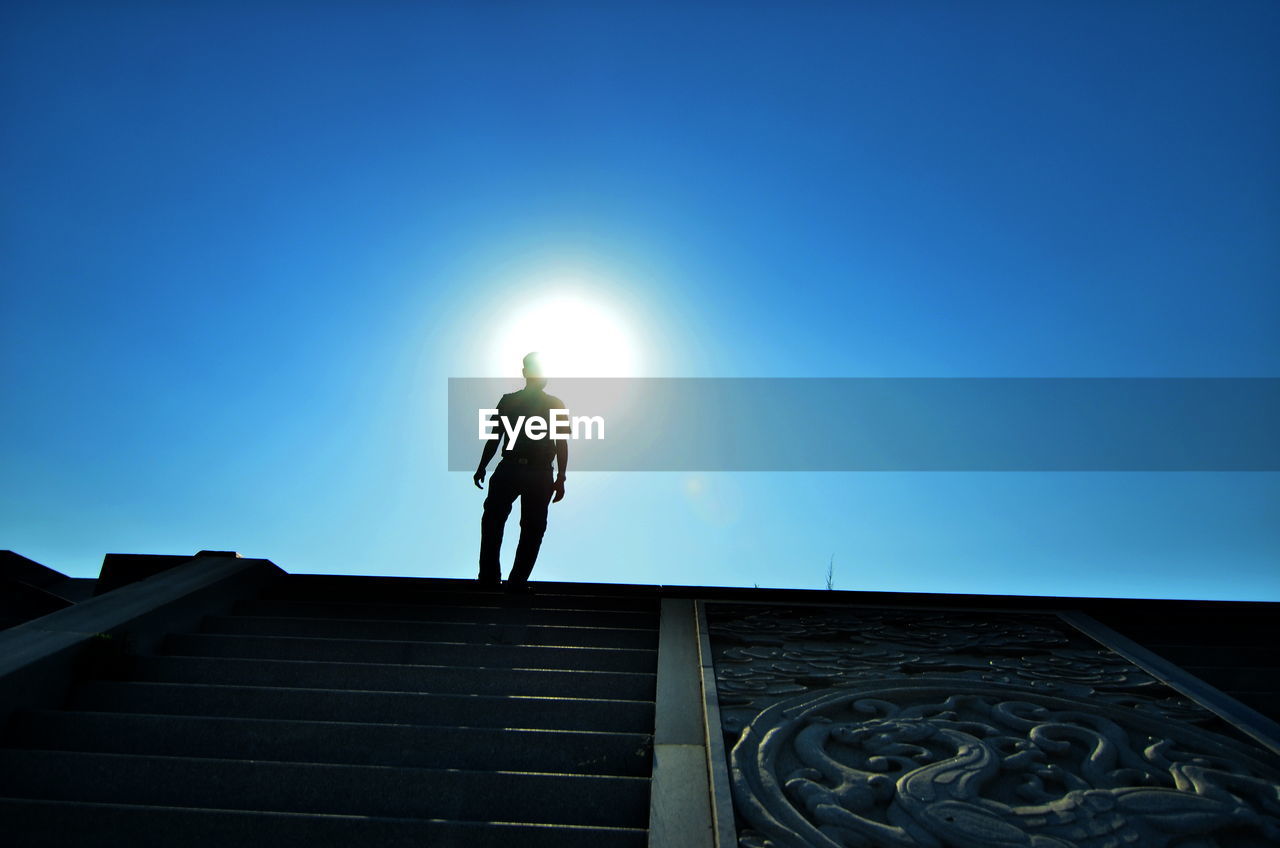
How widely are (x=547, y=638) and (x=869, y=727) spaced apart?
2139mm

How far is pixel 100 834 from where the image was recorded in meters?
3.04

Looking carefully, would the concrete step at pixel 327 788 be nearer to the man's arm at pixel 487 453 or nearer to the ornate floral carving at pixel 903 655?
the ornate floral carving at pixel 903 655

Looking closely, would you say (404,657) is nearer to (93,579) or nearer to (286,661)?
(286,661)

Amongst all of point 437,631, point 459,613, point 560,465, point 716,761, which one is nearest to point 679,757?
point 716,761

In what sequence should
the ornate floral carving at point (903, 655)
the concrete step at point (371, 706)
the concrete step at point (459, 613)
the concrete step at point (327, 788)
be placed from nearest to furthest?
the concrete step at point (327, 788), the concrete step at point (371, 706), the ornate floral carving at point (903, 655), the concrete step at point (459, 613)

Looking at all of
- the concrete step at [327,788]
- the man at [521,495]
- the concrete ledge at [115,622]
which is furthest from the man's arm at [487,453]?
the concrete step at [327,788]

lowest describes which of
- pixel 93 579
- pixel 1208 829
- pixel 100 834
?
pixel 100 834

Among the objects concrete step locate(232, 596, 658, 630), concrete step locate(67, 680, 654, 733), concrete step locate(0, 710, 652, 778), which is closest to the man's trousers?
concrete step locate(232, 596, 658, 630)

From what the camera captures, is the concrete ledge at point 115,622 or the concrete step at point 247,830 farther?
the concrete ledge at point 115,622

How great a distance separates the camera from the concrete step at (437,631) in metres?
5.19

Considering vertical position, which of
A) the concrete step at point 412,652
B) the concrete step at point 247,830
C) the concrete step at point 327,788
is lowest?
the concrete step at point 247,830

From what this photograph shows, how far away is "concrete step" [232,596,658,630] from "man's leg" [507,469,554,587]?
67 cm

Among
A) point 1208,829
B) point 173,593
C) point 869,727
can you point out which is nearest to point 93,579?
point 173,593

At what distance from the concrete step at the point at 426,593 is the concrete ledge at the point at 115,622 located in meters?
0.31
